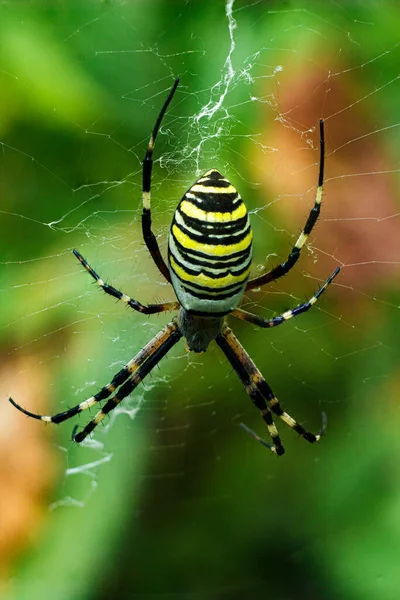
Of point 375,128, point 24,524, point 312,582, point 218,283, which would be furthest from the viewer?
point 312,582

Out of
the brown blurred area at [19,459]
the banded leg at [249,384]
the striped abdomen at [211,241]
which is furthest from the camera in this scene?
the banded leg at [249,384]

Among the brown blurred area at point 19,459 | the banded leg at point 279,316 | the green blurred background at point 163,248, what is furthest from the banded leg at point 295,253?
the brown blurred area at point 19,459

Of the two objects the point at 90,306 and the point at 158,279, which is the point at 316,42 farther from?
the point at 90,306

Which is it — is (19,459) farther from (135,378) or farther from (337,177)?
(337,177)

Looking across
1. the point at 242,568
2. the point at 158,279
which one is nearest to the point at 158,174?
the point at 158,279

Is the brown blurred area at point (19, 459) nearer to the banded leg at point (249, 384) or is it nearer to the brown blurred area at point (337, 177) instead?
the banded leg at point (249, 384)

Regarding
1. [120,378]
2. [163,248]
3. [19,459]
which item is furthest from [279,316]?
[19,459]

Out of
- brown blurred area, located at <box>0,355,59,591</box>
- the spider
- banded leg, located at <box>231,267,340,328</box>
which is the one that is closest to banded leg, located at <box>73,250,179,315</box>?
the spider
